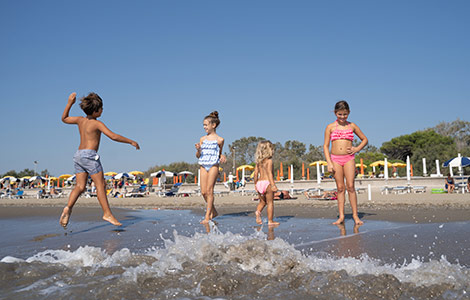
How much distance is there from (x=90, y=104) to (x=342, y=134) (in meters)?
Answer: 3.78

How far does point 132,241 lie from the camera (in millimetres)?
4016

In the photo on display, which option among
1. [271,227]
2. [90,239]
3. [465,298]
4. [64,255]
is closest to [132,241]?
[90,239]

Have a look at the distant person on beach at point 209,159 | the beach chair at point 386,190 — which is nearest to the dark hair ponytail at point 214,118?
the distant person on beach at point 209,159

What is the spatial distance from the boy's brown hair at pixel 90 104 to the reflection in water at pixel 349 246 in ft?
11.9

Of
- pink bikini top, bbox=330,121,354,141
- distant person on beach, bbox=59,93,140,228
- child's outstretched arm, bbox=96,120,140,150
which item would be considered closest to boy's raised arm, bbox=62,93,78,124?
distant person on beach, bbox=59,93,140,228

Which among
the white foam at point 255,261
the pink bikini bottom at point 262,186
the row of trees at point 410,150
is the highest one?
the row of trees at point 410,150

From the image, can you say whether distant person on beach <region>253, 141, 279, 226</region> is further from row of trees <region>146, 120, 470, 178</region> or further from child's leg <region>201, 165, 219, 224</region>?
row of trees <region>146, 120, 470, 178</region>

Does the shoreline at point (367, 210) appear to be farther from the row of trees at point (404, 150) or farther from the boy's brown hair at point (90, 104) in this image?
the row of trees at point (404, 150)

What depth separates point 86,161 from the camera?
493cm

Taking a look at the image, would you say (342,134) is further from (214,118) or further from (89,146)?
(89,146)

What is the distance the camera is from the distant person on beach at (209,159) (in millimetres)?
6062

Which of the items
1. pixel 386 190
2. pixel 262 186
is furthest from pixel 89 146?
pixel 386 190

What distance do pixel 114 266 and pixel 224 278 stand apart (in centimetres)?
88

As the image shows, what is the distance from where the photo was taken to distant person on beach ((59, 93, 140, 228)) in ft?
16.2
